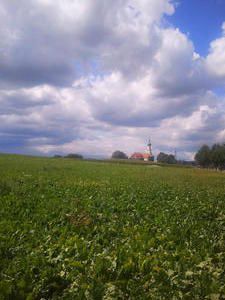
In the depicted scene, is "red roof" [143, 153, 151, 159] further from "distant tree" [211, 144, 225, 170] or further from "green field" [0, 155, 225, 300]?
"green field" [0, 155, 225, 300]

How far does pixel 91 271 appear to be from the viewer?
8.49 m

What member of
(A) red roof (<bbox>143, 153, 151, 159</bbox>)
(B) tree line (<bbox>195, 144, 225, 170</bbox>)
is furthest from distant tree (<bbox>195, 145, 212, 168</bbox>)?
(A) red roof (<bbox>143, 153, 151, 159</bbox>)

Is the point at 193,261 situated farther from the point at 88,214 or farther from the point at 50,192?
the point at 50,192

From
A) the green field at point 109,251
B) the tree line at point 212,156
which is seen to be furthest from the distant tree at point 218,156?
the green field at point 109,251

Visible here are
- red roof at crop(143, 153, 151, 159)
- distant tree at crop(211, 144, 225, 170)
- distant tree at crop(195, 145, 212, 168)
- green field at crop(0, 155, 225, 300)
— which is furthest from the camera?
red roof at crop(143, 153, 151, 159)

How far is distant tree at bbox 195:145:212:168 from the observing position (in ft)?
470

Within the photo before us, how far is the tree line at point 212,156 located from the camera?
451 feet

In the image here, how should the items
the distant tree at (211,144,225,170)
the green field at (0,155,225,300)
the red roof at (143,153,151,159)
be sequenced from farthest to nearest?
the red roof at (143,153,151,159) → the distant tree at (211,144,225,170) → the green field at (0,155,225,300)

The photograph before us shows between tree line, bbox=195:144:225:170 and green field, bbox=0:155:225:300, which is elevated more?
tree line, bbox=195:144:225:170

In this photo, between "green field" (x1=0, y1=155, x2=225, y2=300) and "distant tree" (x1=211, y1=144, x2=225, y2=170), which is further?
"distant tree" (x1=211, y1=144, x2=225, y2=170)

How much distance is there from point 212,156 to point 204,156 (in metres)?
4.90

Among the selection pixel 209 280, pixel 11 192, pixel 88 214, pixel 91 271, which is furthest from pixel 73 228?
pixel 11 192

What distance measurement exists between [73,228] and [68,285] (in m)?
4.88

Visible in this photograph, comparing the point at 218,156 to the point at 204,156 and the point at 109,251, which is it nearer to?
the point at 204,156
